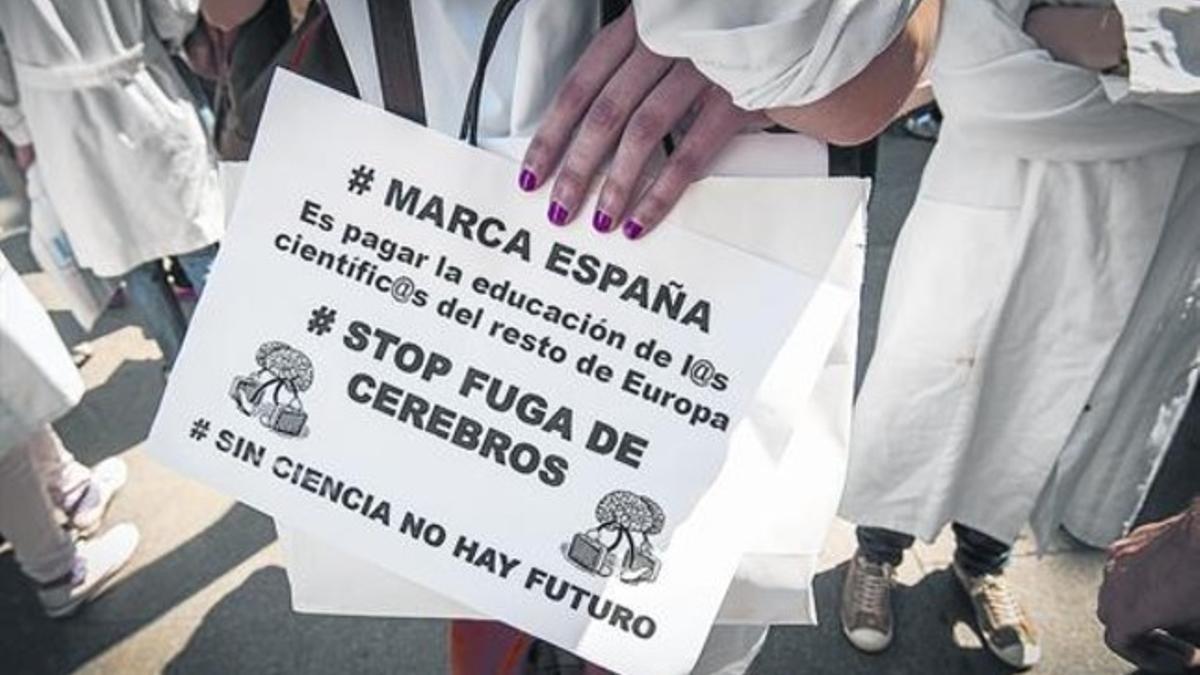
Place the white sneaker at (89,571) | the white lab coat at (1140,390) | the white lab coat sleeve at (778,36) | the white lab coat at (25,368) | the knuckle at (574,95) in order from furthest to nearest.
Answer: the white sneaker at (89,571) < the white lab coat at (25,368) < the white lab coat at (1140,390) < the knuckle at (574,95) < the white lab coat sleeve at (778,36)

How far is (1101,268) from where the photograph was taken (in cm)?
133

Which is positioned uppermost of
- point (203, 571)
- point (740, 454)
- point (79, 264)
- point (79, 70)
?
point (740, 454)

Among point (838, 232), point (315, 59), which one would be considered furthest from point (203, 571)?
point (838, 232)

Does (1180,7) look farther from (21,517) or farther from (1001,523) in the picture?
(21,517)

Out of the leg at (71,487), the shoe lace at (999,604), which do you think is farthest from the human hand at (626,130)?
the leg at (71,487)

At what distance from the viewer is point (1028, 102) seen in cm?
118

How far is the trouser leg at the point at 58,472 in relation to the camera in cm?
206

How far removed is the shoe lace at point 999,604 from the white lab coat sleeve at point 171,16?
6.32ft

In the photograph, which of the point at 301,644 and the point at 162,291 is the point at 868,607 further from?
the point at 162,291

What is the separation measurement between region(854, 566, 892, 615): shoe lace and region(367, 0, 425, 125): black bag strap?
142 cm

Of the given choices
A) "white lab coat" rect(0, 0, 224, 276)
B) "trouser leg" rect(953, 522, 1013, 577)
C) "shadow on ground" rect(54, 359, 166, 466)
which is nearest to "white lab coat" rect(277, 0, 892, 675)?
"trouser leg" rect(953, 522, 1013, 577)

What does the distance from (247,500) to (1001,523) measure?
1322 mm

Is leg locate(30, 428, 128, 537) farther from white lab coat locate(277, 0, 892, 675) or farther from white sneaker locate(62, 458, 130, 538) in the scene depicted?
white lab coat locate(277, 0, 892, 675)

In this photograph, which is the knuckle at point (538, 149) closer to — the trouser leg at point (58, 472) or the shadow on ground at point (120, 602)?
the shadow on ground at point (120, 602)
